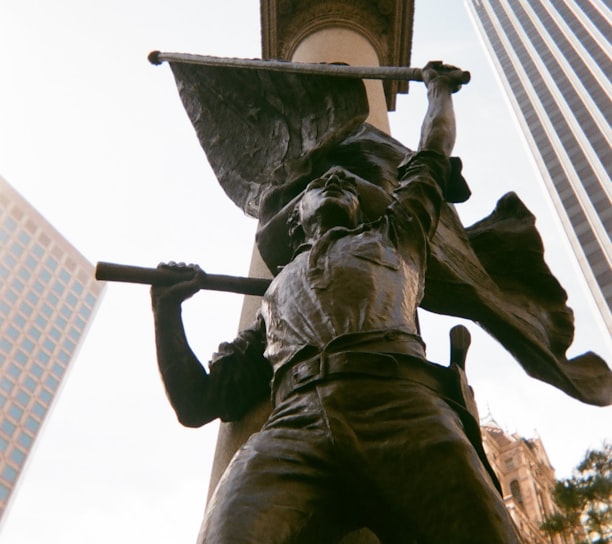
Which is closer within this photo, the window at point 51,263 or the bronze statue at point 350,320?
the bronze statue at point 350,320

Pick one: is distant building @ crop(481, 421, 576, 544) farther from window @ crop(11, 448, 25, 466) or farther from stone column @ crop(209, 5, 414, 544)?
window @ crop(11, 448, 25, 466)

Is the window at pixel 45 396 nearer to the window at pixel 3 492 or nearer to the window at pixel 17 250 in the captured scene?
the window at pixel 3 492

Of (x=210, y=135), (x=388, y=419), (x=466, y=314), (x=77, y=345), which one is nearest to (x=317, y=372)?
(x=388, y=419)

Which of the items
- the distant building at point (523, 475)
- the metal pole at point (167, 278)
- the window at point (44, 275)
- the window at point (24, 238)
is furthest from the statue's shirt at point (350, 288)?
the window at point (44, 275)

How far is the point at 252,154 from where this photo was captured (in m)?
5.17

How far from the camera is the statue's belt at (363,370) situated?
2398 mm

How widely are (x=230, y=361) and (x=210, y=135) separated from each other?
2553mm

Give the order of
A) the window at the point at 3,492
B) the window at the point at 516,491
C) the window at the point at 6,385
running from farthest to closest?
the window at the point at 6,385 → the window at the point at 3,492 → the window at the point at 516,491

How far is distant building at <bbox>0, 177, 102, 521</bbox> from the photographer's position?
65562mm

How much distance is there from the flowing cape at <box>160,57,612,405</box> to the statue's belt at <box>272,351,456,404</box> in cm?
147

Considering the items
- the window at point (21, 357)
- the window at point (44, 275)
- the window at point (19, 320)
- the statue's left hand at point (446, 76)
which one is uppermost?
the window at point (44, 275)

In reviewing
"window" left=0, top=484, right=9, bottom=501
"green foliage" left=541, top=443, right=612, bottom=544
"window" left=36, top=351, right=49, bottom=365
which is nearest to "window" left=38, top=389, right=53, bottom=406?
"window" left=36, top=351, right=49, bottom=365

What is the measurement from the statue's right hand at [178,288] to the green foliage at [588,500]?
10721 mm

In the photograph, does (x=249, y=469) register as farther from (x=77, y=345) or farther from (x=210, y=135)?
(x=77, y=345)
